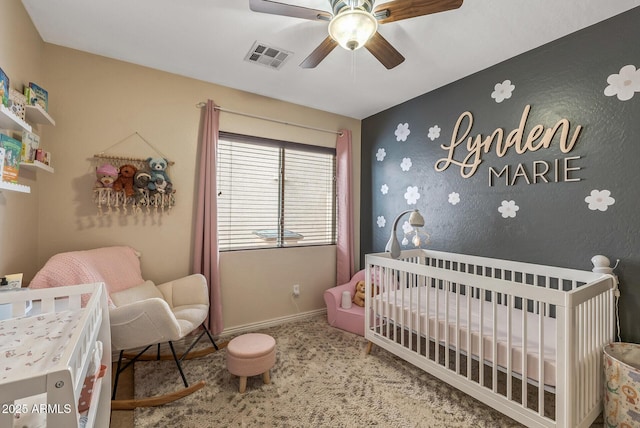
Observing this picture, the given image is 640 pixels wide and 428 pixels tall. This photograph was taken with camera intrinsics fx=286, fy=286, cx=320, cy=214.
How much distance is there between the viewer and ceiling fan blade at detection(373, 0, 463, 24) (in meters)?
1.30

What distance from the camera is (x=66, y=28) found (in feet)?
6.25

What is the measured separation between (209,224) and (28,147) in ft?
4.03

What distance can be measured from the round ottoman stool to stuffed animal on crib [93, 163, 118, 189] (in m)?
1.50

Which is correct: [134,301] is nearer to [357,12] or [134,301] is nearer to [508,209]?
[357,12]

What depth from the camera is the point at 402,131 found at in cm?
309

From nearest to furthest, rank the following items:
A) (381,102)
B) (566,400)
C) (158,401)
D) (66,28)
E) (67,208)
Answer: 1. (566,400)
2. (158,401)
3. (66,28)
4. (67,208)
5. (381,102)

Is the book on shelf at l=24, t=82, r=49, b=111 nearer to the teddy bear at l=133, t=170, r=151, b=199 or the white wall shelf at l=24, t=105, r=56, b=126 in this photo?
the white wall shelf at l=24, t=105, r=56, b=126

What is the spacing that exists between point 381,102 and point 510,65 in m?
1.20

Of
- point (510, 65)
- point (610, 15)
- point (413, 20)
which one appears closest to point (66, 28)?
point (413, 20)

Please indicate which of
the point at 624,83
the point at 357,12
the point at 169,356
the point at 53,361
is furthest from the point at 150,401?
the point at 624,83

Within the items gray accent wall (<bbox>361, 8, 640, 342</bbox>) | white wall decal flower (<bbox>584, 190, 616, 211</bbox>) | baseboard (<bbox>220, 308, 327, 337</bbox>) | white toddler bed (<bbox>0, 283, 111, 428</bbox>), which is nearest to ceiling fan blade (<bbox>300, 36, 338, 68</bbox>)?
gray accent wall (<bbox>361, 8, 640, 342</bbox>)

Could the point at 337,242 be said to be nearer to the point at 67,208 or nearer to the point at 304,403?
the point at 304,403

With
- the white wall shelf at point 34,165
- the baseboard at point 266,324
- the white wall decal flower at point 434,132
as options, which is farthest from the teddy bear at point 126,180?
the white wall decal flower at point 434,132

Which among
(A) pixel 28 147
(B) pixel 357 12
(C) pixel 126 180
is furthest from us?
(C) pixel 126 180
